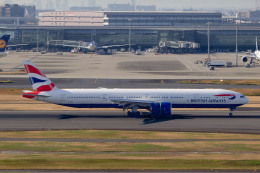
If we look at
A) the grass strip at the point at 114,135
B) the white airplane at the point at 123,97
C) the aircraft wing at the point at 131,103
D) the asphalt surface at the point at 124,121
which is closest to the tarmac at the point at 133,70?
the asphalt surface at the point at 124,121

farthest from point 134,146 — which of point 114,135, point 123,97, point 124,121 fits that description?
point 123,97

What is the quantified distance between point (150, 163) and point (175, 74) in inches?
3845

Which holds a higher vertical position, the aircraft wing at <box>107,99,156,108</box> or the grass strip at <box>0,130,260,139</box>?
the aircraft wing at <box>107,99,156,108</box>

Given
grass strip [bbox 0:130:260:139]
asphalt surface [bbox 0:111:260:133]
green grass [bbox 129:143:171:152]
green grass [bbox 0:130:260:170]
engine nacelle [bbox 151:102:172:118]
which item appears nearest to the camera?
green grass [bbox 0:130:260:170]

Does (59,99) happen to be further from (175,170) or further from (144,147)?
(175,170)

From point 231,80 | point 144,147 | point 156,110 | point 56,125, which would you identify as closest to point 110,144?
point 144,147

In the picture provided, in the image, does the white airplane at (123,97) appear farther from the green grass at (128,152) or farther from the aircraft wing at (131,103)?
the green grass at (128,152)

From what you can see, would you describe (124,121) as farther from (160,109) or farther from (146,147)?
(146,147)

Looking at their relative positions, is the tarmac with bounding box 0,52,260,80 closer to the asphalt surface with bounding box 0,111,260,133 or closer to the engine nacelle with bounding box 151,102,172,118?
Answer: the asphalt surface with bounding box 0,111,260,133

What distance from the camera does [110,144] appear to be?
5712 centimetres

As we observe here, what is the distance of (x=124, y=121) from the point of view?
72625 mm

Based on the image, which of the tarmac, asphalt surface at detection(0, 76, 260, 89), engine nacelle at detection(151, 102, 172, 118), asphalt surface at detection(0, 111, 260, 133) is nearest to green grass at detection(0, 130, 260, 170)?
asphalt surface at detection(0, 111, 260, 133)

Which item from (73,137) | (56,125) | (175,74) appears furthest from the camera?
(175,74)

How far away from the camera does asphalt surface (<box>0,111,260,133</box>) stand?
6750 cm
